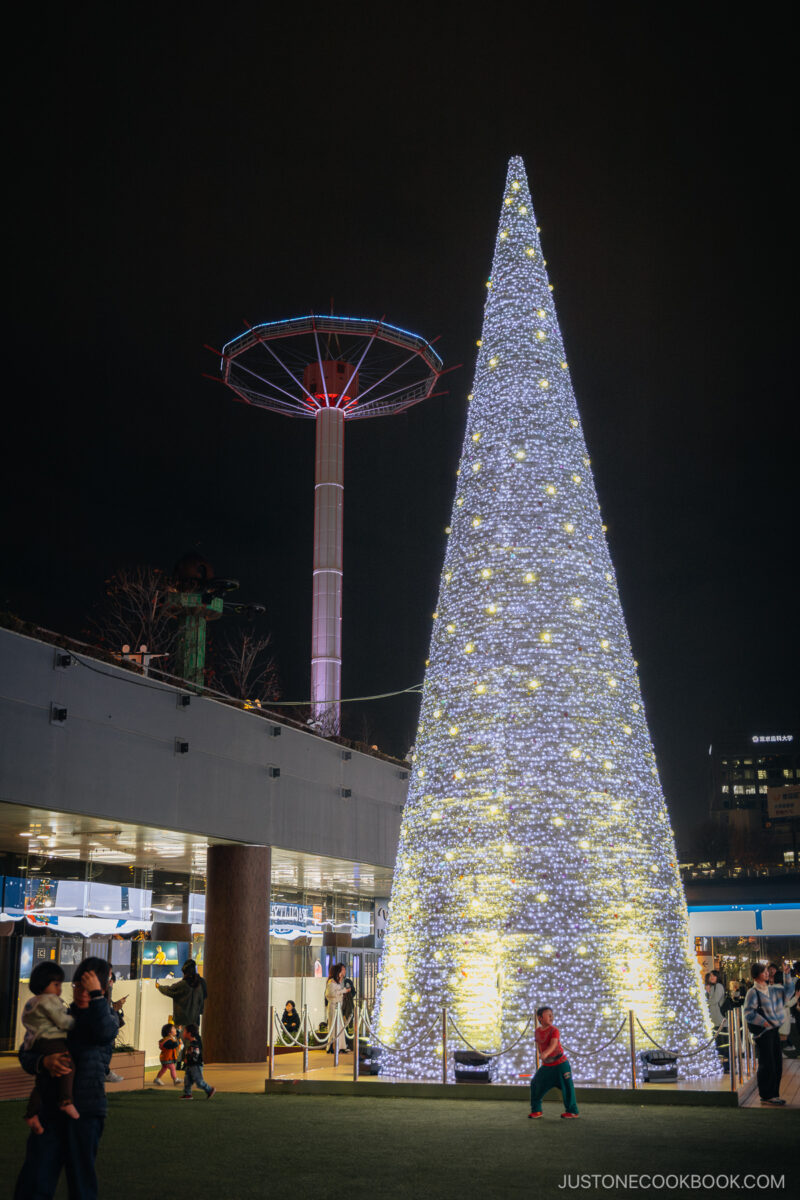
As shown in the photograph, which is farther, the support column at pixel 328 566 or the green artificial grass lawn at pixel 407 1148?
the support column at pixel 328 566

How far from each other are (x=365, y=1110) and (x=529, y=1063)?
65.1 inches

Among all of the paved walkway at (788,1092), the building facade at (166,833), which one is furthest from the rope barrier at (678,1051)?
the building facade at (166,833)

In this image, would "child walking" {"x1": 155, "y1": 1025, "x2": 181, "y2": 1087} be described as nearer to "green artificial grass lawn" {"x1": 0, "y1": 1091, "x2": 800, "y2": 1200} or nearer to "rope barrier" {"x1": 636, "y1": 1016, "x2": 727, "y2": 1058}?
"green artificial grass lawn" {"x1": 0, "y1": 1091, "x2": 800, "y2": 1200}

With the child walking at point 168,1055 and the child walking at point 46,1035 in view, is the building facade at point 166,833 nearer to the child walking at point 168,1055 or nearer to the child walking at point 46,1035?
the child walking at point 168,1055

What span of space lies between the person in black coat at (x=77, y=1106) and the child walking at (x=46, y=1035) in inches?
1.3

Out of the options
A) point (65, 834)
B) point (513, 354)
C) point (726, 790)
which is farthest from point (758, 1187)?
point (726, 790)

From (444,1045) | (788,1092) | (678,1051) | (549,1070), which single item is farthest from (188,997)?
(788,1092)

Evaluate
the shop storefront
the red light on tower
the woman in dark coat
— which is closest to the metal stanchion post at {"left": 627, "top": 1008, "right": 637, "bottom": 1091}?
the woman in dark coat

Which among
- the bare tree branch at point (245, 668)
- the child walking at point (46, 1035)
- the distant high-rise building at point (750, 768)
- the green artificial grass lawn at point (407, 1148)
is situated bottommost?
the green artificial grass lawn at point (407, 1148)

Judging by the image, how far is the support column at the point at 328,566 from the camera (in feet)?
105

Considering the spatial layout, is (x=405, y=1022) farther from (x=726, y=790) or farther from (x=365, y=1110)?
(x=726, y=790)

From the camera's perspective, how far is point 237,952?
17.1 meters

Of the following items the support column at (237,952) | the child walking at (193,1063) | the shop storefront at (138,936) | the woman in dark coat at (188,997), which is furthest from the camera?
the support column at (237,952)

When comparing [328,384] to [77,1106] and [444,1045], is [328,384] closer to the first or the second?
[444,1045]
